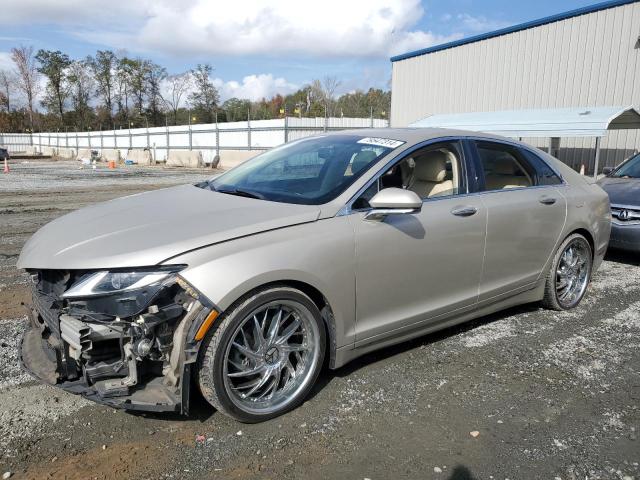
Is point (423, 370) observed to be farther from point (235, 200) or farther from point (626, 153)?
point (626, 153)

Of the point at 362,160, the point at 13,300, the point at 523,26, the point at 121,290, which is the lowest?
the point at 13,300

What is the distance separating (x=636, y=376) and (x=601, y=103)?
52.5 feet

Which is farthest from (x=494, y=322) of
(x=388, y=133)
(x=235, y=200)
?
(x=235, y=200)

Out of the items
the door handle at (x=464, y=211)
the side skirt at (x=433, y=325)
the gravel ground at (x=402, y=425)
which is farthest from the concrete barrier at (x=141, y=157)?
the door handle at (x=464, y=211)

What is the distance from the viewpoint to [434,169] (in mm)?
3934

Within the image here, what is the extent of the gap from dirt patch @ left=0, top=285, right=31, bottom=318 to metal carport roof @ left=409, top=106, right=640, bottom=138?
43.3 ft

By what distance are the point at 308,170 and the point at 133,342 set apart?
1.77 meters

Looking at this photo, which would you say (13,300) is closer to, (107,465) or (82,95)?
(107,465)

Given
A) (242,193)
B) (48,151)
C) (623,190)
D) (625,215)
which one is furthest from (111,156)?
(242,193)

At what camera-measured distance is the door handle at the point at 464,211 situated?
3685 mm

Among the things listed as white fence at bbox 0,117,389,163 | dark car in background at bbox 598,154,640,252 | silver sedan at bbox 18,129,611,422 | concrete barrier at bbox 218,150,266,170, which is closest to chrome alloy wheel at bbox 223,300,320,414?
silver sedan at bbox 18,129,611,422

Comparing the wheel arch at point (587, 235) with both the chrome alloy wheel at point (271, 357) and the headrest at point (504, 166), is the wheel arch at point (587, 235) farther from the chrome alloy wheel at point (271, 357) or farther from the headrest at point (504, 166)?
the chrome alloy wheel at point (271, 357)

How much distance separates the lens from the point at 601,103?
16.9 m

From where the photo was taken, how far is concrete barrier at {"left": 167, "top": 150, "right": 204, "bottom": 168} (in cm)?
3353
